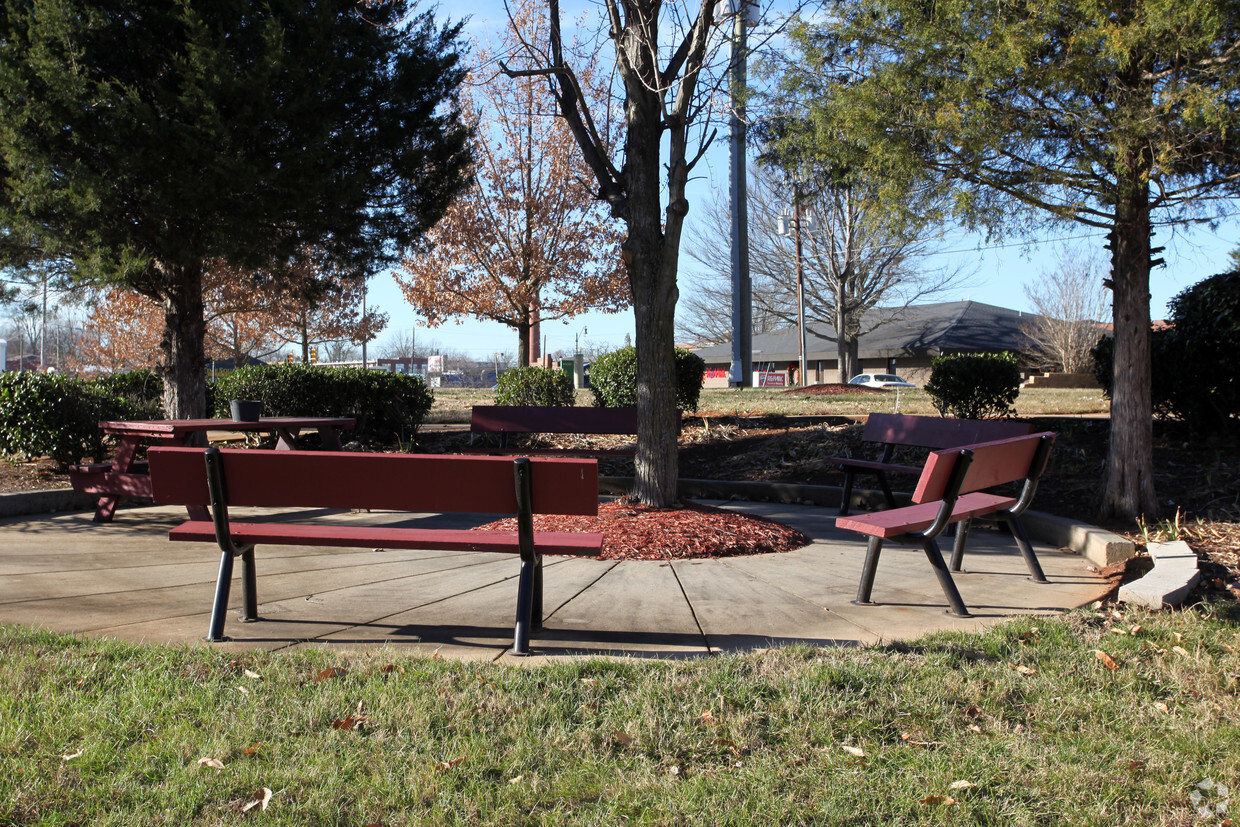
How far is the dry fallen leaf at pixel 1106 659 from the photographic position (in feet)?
12.1

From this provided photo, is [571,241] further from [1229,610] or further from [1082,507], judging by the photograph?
[1229,610]

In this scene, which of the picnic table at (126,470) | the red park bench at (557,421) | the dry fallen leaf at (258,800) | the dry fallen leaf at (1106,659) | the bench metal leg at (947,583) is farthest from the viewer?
the red park bench at (557,421)

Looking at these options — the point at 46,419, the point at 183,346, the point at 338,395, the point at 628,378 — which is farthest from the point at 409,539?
the point at 628,378

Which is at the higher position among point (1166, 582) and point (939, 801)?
point (1166, 582)

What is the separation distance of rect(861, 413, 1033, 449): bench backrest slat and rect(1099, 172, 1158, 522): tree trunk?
0.76m

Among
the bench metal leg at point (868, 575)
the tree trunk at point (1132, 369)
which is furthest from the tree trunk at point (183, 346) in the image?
the tree trunk at point (1132, 369)

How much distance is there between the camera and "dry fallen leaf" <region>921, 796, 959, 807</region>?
101 inches

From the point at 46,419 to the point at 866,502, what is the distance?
826 cm

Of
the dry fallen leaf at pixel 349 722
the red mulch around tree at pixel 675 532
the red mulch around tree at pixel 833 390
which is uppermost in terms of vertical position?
the red mulch around tree at pixel 833 390

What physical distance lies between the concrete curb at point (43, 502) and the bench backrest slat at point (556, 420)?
393 centimetres

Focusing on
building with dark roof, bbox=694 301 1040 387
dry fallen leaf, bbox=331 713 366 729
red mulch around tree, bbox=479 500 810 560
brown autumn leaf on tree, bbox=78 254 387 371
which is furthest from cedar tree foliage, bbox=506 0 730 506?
building with dark roof, bbox=694 301 1040 387

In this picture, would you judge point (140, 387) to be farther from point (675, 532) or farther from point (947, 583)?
point (947, 583)

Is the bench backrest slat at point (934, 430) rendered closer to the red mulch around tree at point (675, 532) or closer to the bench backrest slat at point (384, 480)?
the red mulch around tree at point (675, 532)

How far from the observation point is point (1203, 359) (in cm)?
832
